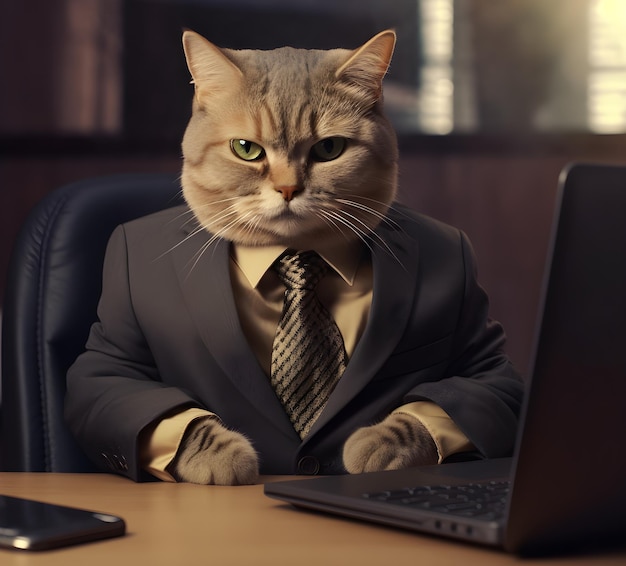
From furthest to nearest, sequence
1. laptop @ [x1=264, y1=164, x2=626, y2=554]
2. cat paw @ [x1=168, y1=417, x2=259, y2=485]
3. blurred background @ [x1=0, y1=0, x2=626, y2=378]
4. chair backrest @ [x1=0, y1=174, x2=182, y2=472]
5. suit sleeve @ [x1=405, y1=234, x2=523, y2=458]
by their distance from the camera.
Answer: blurred background @ [x1=0, y1=0, x2=626, y2=378]
chair backrest @ [x1=0, y1=174, x2=182, y2=472]
suit sleeve @ [x1=405, y1=234, x2=523, y2=458]
cat paw @ [x1=168, y1=417, x2=259, y2=485]
laptop @ [x1=264, y1=164, x2=626, y2=554]

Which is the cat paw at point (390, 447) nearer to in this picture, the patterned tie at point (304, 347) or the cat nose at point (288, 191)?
the patterned tie at point (304, 347)

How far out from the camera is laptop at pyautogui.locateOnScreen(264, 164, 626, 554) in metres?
0.54

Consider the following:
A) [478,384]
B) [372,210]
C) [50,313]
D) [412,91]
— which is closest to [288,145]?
[372,210]

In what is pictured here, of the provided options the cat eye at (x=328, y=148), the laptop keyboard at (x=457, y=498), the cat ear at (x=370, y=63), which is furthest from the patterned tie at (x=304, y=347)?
the laptop keyboard at (x=457, y=498)

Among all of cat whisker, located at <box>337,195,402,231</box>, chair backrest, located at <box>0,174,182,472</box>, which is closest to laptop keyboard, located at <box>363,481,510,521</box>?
cat whisker, located at <box>337,195,402,231</box>

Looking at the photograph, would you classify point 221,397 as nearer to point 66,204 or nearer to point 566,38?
point 66,204

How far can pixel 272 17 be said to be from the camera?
3014 millimetres

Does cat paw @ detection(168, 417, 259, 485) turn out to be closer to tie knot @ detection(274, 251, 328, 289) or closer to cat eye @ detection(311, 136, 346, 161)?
tie knot @ detection(274, 251, 328, 289)

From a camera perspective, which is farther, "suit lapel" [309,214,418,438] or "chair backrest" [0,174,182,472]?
"chair backrest" [0,174,182,472]

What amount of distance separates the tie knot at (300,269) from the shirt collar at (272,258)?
11mm

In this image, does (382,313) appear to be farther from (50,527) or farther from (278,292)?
(50,527)

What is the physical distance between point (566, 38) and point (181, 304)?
230 cm

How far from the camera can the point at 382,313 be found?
108 centimetres

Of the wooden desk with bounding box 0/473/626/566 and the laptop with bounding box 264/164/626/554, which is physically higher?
the laptop with bounding box 264/164/626/554
